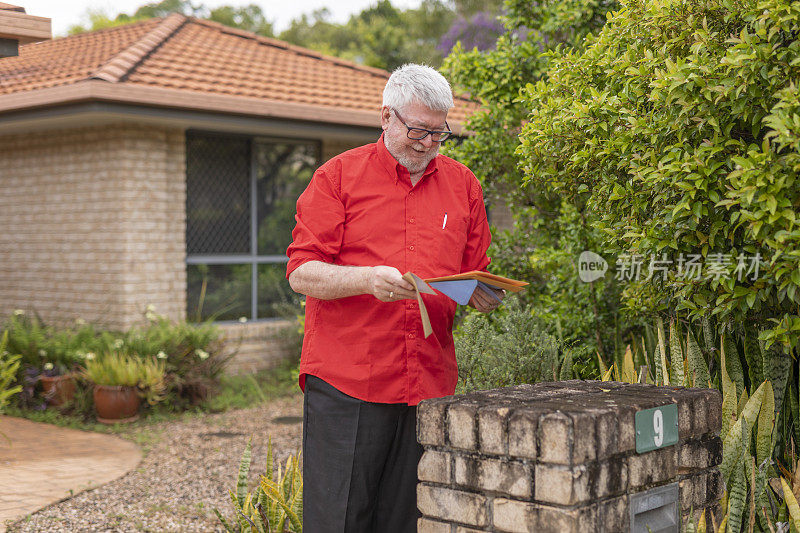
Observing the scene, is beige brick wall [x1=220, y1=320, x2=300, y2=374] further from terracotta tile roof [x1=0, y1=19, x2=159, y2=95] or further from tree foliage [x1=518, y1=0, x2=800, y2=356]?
tree foliage [x1=518, y1=0, x2=800, y2=356]

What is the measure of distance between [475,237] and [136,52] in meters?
7.60

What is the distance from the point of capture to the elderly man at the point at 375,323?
2975 mm

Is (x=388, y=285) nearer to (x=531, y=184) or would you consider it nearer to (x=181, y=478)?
(x=531, y=184)

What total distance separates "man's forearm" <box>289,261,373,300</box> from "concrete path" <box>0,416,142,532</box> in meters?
3.24

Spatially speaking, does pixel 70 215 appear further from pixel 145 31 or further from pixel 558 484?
pixel 558 484

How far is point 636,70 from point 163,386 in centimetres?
617

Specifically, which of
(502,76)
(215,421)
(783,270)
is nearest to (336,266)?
(783,270)

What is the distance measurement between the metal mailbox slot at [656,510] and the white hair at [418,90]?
Answer: 1.45m

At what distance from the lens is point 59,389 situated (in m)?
8.34

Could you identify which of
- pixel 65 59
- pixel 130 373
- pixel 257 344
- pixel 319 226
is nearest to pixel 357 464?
pixel 319 226

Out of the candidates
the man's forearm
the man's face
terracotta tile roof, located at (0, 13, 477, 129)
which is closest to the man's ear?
the man's face

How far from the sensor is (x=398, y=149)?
3068 mm

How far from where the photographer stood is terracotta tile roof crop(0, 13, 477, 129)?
28.4 feet

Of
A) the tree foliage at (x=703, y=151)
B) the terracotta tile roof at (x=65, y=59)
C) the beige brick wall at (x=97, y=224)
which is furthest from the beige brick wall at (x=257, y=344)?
the tree foliage at (x=703, y=151)
